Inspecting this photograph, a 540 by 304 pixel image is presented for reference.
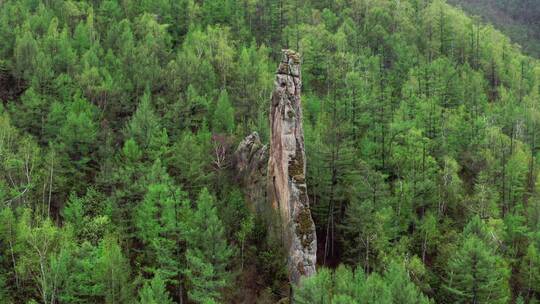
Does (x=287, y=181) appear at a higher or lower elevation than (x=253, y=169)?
higher

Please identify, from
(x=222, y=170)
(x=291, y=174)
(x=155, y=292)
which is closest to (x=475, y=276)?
(x=291, y=174)

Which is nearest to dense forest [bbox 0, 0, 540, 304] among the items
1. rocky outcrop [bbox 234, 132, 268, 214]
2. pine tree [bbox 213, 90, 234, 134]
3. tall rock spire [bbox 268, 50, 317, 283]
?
pine tree [bbox 213, 90, 234, 134]

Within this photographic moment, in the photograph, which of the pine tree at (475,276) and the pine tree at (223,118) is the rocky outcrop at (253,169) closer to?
the pine tree at (223,118)

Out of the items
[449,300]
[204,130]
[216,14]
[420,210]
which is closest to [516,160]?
[420,210]

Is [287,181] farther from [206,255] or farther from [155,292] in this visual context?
[155,292]

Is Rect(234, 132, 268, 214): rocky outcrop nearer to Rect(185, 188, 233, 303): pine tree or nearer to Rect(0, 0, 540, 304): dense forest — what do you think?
Rect(0, 0, 540, 304): dense forest

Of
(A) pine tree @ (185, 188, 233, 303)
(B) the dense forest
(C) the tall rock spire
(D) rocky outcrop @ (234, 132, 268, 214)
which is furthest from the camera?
(D) rocky outcrop @ (234, 132, 268, 214)
